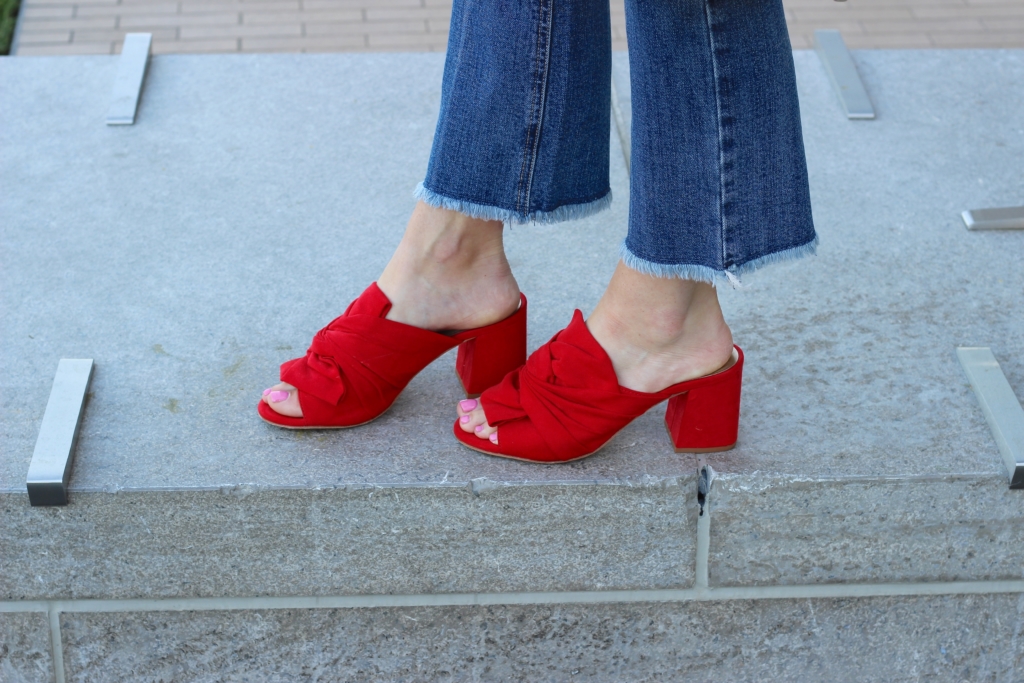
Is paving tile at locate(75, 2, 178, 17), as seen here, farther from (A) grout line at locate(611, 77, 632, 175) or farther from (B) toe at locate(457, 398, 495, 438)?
(B) toe at locate(457, 398, 495, 438)

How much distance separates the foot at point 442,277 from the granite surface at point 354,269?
0.14 m

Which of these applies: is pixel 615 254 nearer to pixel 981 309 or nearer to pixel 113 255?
pixel 981 309

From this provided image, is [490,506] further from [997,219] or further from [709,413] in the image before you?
[997,219]

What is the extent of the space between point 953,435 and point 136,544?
106 centimetres

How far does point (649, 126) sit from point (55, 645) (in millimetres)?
1003

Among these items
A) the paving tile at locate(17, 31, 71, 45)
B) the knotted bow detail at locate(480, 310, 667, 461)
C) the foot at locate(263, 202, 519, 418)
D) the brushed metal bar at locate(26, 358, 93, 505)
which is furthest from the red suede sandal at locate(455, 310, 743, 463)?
the paving tile at locate(17, 31, 71, 45)

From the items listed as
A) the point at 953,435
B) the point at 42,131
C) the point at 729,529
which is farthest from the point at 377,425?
the point at 42,131

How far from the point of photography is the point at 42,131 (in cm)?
200

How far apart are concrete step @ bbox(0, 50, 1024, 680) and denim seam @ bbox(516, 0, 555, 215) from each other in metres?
0.35

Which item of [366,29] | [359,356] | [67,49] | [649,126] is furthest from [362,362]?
[67,49]

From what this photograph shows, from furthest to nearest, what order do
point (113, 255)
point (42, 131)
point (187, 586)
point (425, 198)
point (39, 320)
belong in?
point (42, 131), point (113, 255), point (39, 320), point (187, 586), point (425, 198)

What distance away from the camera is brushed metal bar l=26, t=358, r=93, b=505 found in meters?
1.22

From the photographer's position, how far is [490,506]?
49.9 inches

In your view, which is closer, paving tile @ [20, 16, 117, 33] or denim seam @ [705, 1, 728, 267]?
denim seam @ [705, 1, 728, 267]
